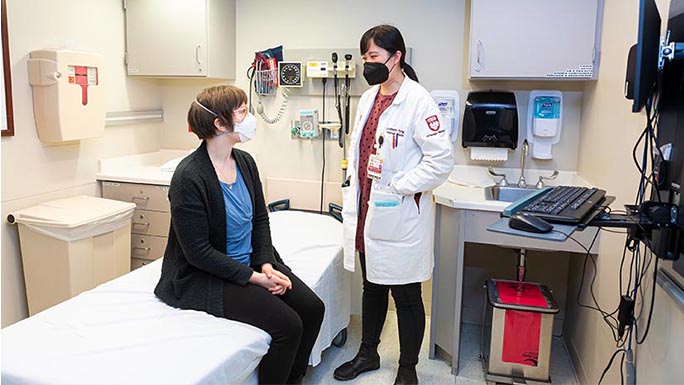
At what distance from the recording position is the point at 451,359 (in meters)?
2.68

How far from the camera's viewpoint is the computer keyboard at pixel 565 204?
4.45 ft

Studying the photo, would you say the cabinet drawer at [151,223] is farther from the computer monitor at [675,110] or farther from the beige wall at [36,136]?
the computer monitor at [675,110]

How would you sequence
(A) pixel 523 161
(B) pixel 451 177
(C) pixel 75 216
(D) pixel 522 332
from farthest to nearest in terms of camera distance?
(B) pixel 451 177
(A) pixel 523 161
(C) pixel 75 216
(D) pixel 522 332

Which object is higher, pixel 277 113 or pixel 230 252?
pixel 277 113

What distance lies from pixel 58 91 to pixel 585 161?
2821mm

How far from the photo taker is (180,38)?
3.26 metres

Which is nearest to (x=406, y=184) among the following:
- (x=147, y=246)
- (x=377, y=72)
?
(x=377, y=72)

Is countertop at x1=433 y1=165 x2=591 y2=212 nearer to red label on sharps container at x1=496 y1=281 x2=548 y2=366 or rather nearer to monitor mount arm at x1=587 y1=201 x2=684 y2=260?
red label on sharps container at x1=496 y1=281 x2=548 y2=366

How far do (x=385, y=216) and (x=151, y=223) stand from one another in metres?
1.69

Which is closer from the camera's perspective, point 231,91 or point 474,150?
point 231,91

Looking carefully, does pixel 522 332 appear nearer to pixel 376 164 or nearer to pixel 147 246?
pixel 376 164

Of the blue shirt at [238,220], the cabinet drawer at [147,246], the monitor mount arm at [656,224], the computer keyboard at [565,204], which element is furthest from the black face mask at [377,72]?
the cabinet drawer at [147,246]

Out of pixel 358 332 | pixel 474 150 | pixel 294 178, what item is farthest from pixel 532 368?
pixel 294 178

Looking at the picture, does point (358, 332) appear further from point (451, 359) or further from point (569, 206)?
point (569, 206)
